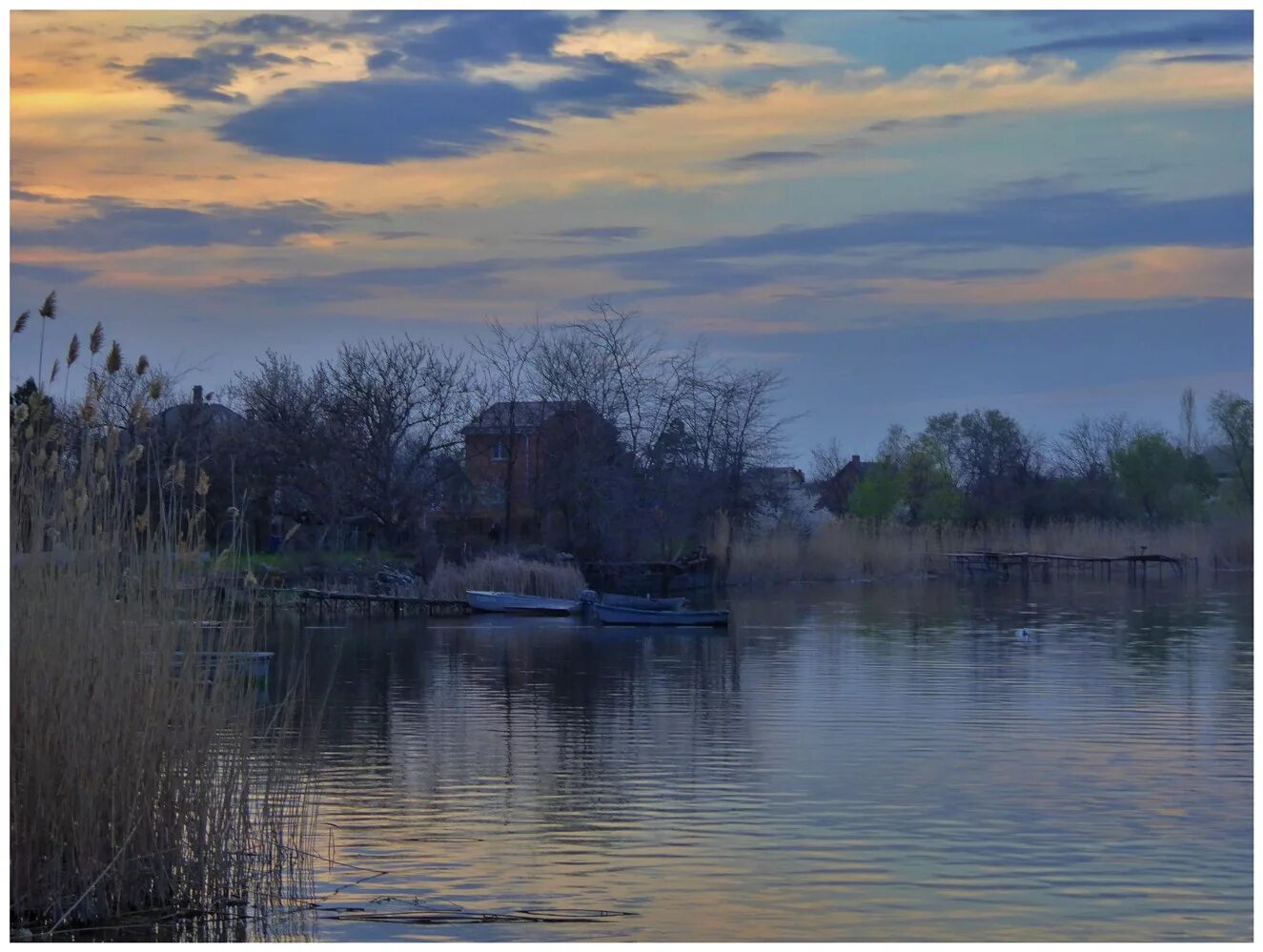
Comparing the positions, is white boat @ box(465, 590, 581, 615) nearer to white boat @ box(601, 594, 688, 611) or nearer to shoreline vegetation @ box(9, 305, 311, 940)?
white boat @ box(601, 594, 688, 611)

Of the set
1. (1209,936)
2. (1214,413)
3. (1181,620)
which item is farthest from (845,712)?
(1214,413)

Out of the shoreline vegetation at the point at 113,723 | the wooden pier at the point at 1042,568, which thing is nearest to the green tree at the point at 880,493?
the wooden pier at the point at 1042,568

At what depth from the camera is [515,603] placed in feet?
133

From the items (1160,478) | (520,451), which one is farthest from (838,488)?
(520,451)

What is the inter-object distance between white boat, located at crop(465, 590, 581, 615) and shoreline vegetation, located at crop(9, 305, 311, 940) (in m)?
31.1

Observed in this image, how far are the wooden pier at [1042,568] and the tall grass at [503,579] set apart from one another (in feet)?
65.6

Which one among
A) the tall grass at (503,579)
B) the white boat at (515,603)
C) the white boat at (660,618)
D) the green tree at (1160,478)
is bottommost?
the white boat at (660,618)

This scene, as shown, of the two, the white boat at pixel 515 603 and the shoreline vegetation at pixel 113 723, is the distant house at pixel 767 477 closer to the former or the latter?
the white boat at pixel 515 603

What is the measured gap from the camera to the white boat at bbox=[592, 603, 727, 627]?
115 feet

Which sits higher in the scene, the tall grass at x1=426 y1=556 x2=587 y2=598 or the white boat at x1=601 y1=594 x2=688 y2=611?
the tall grass at x1=426 y1=556 x2=587 y2=598

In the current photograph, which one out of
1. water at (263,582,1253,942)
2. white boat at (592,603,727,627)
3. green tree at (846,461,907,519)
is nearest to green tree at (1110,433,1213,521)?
green tree at (846,461,907,519)

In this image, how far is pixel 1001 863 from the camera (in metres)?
11.0

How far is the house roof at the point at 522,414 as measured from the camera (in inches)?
2112

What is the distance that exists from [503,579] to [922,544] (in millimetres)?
20380
